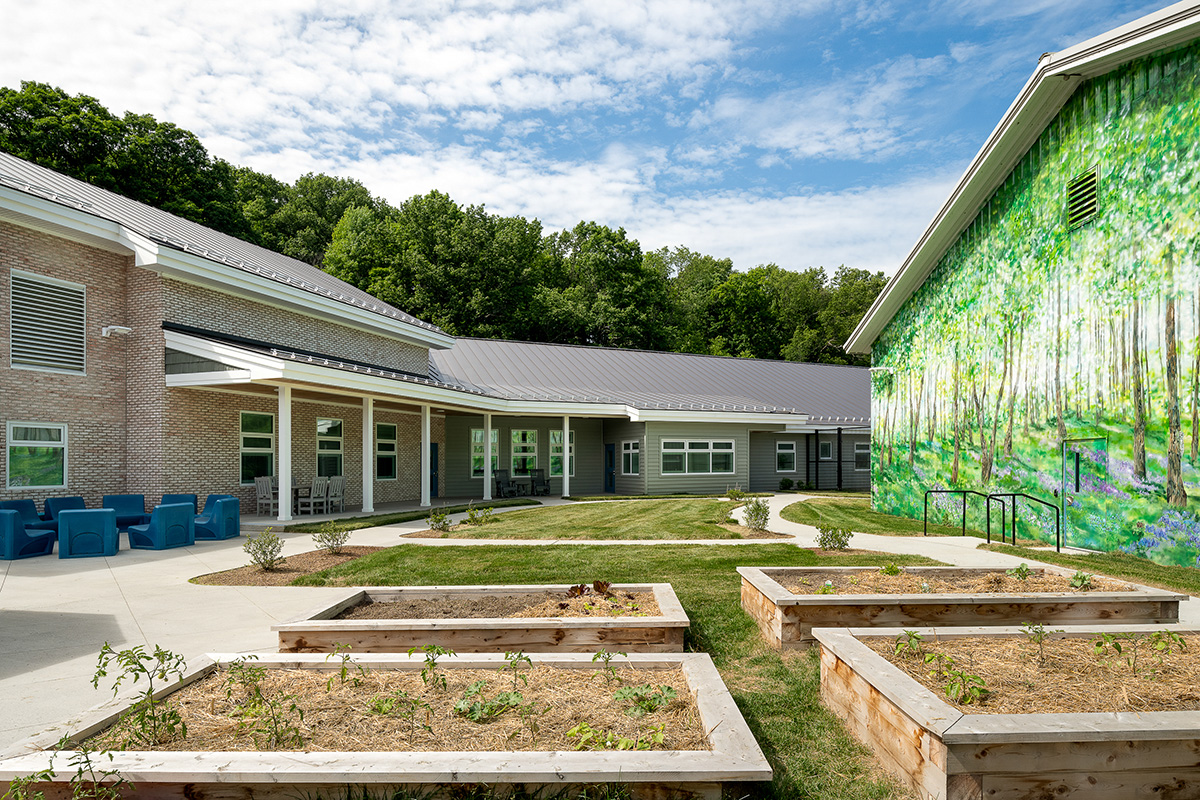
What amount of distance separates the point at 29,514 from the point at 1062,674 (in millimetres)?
15041

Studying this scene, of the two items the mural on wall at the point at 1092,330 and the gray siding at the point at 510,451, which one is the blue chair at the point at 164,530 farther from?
the mural on wall at the point at 1092,330

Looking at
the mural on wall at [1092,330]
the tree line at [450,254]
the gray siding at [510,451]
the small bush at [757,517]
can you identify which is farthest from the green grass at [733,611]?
the tree line at [450,254]

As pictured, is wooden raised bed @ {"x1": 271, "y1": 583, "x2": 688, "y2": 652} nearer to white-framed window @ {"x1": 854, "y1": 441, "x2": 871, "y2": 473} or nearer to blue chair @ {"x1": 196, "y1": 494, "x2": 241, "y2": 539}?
blue chair @ {"x1": 196, "y1": 494, "x2": 241, "y2": 539}

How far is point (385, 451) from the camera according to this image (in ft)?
72.0

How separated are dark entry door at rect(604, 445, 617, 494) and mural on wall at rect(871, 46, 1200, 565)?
1322 centimetres

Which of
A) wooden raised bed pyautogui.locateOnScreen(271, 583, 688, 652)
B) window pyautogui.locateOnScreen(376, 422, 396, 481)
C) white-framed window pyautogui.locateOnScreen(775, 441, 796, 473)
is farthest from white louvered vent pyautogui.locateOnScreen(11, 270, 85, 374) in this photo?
white-framed window pyautogui.locateOnScreen(775, 441, 796, 473)

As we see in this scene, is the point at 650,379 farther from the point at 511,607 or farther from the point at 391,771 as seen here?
the point at 391,771

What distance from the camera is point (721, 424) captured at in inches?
1046

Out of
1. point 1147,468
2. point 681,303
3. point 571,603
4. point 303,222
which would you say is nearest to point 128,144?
point 303,222

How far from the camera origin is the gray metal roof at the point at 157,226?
1430cm

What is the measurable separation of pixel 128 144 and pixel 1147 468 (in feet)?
148

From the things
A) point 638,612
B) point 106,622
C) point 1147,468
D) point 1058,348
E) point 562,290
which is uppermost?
point 562,290

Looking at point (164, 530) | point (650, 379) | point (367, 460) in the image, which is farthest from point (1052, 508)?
point (650, 379)

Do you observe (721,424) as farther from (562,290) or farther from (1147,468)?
(562,290)
